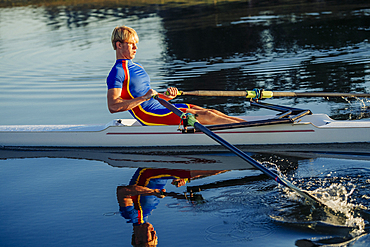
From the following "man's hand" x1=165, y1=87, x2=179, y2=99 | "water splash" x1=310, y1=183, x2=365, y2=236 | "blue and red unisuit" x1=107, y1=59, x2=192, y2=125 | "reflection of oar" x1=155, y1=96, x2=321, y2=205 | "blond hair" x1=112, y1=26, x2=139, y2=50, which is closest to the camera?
"water splash" x1=310, y1=183, x2=365, y2=236

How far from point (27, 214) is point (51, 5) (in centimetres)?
3198

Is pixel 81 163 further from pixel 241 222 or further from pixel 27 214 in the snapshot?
pixel 241 222

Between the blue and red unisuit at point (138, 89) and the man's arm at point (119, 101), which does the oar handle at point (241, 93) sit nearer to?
the blue and red unisuit at point (138, 89)

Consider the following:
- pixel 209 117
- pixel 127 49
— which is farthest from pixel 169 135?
pixel 127 49

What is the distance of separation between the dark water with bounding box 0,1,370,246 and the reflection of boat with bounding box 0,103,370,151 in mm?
449

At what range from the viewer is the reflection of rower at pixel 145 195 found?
13.8ft

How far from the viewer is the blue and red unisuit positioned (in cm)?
586

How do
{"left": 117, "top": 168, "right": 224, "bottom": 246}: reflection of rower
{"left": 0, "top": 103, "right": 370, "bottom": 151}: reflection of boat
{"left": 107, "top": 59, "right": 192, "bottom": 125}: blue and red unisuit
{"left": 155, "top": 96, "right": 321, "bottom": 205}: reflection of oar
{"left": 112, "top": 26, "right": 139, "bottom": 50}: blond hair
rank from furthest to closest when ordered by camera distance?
{"left": 0, "top": 103, "right": 370, "bottom": 151}: reflection of boat
{"left": 107, "top": 59, "right": 192, "bottom": 125}: blue and red unisuit
{"left": 112, "top": 26, "right": 139, "bottom": 50}: blond hair
{"left": 155, "top": 96, "right": 321, "bottom": 205}: reflection of oar
{"left": 117, "top": 168, "right": 224, "bottom": 246}: reflection of rower

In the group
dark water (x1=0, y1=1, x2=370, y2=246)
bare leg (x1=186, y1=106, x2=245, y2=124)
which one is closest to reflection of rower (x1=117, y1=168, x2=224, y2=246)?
dark water (x1=0, y1=1, x2=370, y2=246)

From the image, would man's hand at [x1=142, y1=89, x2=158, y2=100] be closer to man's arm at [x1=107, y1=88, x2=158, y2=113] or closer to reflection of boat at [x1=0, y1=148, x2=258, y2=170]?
man's arm at [x1=107, y1=88, x2=158, y2=113]

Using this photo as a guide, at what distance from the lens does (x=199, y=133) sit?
6461 mm

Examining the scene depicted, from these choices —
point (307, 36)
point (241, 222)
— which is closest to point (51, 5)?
point (307, 36)

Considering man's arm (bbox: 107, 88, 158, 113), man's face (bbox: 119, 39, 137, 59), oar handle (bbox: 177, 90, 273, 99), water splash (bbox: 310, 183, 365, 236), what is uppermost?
man's face (bbox: 119, 39, 137, 59)

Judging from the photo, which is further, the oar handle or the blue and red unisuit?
the oar handle
